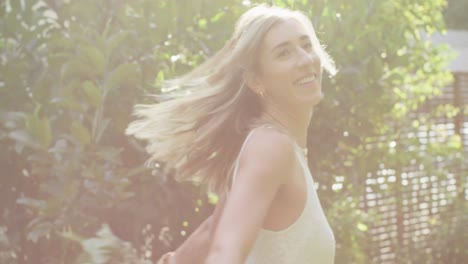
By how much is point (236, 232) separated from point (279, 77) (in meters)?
0.59

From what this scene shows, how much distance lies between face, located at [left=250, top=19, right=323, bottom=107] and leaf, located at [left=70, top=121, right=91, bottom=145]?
3.75 ft

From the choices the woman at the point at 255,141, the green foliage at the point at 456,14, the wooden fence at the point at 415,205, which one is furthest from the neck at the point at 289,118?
the green foliage at the point at 456,14

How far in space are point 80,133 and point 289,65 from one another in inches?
49.4

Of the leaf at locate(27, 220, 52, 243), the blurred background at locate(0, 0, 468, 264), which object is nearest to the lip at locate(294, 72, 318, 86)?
the blurred background at locate(0, 0, 468, 264)

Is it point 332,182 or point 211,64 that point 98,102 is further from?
point 332,182

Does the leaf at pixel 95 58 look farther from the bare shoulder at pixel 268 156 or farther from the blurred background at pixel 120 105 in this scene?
the bare shoulder at pixel 268 156

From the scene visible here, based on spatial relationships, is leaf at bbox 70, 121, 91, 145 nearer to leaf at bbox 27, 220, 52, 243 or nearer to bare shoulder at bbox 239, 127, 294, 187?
leaf at bbox 27, 220, 52, 243

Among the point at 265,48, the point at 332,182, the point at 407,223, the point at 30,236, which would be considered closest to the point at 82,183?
the point at 30,236

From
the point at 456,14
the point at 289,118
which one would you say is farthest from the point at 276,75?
the point at 456,14

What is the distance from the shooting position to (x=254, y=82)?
9.82 ft

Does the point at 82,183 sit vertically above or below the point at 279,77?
below

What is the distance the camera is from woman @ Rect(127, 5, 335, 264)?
A: 8.45 feet

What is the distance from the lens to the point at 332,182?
5.22 metres

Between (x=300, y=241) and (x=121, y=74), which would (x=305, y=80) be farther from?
(x=121, y=74)
